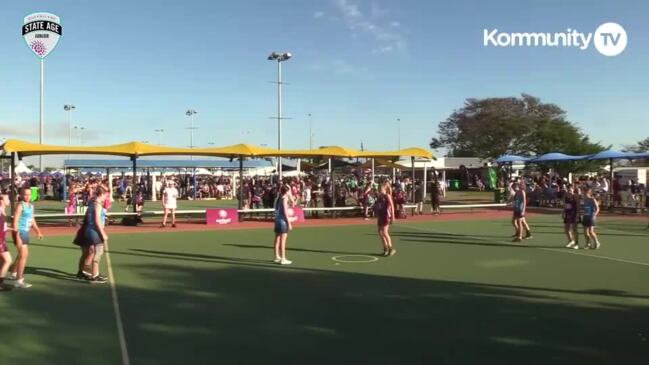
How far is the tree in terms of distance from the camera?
229 ft

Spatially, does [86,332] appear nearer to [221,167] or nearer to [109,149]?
[109,149]

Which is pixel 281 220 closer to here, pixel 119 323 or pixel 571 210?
pixel 119 323

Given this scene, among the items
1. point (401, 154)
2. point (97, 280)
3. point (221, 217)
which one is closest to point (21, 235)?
point (97, 280)

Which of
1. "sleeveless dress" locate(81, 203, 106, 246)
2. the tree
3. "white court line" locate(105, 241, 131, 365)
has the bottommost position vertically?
"white court line" locate(105, 241, 131, 365)

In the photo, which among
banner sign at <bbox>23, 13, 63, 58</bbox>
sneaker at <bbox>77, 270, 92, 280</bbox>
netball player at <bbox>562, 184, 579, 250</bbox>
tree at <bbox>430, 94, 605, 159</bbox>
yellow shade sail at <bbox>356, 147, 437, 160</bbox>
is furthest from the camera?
tree at <bbox>430, 94, 605, 159</bbox>

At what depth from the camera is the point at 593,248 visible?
13734mm

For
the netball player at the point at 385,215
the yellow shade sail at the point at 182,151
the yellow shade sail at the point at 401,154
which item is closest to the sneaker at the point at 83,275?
the netball player at the point at 385,215

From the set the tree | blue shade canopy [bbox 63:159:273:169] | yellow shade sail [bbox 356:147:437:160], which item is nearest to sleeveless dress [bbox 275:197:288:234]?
yellow shade sail [bbox 356:147:437:160]

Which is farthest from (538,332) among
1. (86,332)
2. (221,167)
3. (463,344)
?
(221,167)

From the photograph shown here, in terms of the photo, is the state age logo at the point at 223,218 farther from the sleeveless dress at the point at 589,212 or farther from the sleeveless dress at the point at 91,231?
the sleeveless dress at the point at 589,212

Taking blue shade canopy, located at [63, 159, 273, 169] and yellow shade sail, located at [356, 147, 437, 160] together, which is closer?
yellow shade sail, located at [356, 147, 437, 160]

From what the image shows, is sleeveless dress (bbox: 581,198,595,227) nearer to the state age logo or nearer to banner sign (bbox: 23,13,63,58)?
the state age logo

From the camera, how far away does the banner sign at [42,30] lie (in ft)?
91.4

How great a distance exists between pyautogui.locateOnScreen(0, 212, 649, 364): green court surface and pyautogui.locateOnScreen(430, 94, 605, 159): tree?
60445 millimetres
